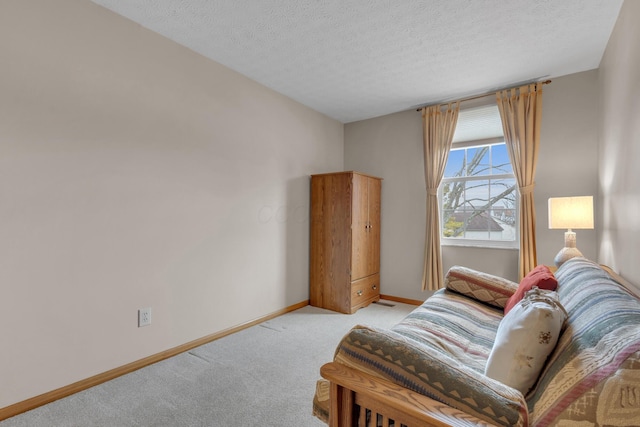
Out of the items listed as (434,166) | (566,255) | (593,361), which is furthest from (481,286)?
(434,166)

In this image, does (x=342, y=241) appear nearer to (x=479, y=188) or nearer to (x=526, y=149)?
(x=479, y=188)

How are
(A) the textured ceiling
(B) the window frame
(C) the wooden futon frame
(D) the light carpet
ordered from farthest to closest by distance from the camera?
(B) the window frame
(A) the textured ceiling
(D) the light carpet
(C) the wooden futon frame

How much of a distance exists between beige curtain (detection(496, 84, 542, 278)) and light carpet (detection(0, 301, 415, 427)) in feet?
6.91

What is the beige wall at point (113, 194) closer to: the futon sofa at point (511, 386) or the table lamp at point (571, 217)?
the futon sofa at point (511, 386)

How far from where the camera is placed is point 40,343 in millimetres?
1806

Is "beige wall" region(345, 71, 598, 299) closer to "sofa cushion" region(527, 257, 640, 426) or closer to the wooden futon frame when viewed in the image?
"sofa cushion" region(527, 257, 640, 426)

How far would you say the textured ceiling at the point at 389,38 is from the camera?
2.05 m

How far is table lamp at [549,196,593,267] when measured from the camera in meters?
2.42

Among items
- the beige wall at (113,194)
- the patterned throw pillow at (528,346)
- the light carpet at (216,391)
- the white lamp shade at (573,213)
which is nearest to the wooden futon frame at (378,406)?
the patterned throw pillow at (528,346)

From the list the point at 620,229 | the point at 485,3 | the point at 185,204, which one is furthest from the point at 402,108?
the point at 185,204

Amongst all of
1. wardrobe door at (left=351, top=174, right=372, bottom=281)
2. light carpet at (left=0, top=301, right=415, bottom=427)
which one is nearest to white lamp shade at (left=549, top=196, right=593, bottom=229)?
wardrobe door at (left=351, top=174, right=372, bottom=281)

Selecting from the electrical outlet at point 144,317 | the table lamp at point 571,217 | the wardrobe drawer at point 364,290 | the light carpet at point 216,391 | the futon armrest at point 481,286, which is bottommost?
the light carpet at point 216,391

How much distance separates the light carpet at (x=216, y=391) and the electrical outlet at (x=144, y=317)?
0.32 meters

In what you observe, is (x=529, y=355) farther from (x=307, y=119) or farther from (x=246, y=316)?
(x=307, y=119)
